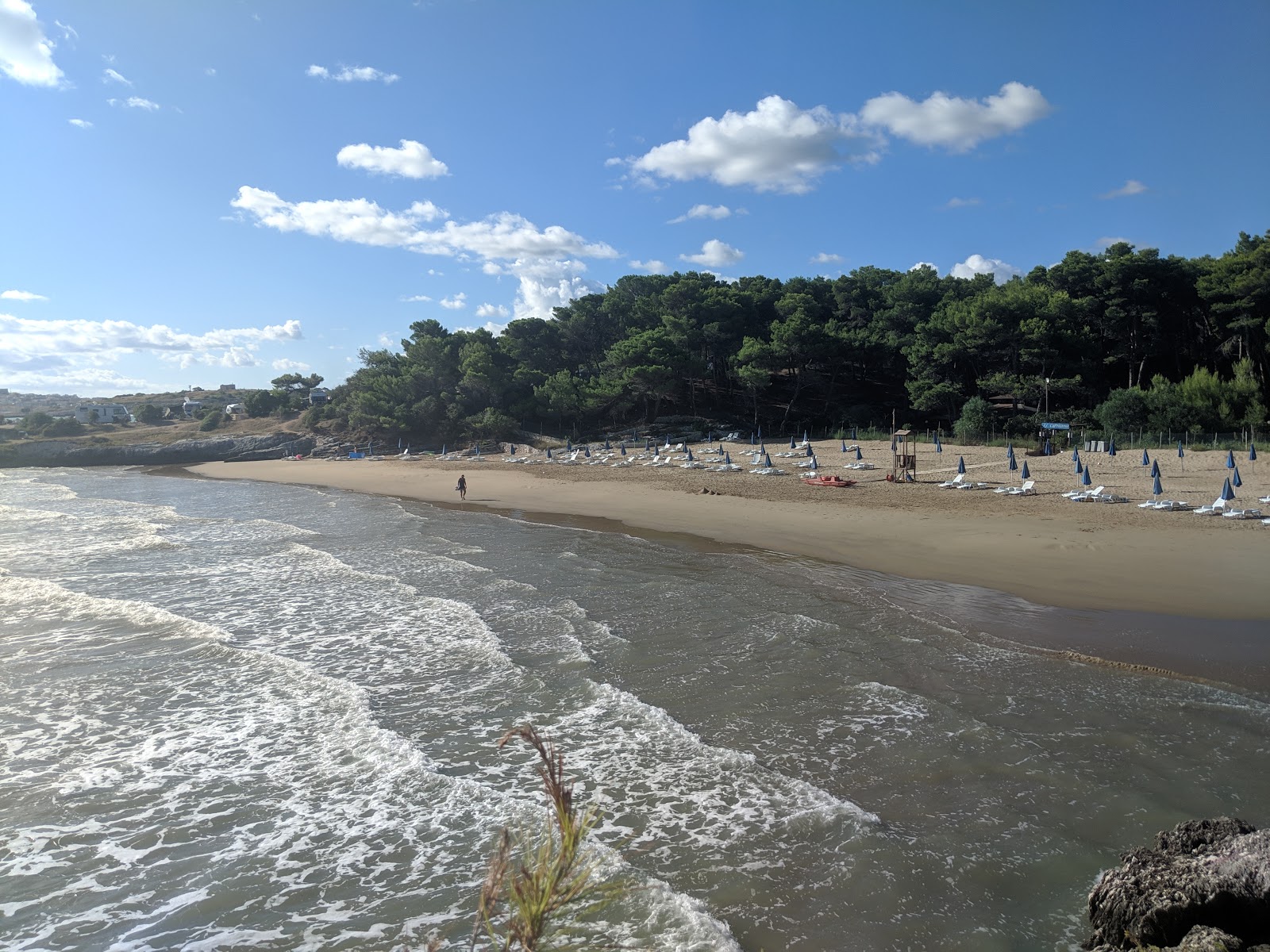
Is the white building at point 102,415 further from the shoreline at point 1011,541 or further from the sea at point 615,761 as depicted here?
the sea at point 615,761

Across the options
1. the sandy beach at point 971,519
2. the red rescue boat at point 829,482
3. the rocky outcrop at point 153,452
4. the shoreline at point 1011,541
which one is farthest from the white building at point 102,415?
the red rescue boat at point 829,482

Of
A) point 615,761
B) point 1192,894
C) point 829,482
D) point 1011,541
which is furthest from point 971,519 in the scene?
point 1192,894

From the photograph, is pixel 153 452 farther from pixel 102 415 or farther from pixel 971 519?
pixel 971 519

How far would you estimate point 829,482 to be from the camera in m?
27.0

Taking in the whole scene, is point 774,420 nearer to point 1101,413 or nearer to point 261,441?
point 1101,413

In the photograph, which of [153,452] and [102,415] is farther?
[102,415]

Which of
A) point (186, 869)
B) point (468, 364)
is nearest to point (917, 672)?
point (186, 869)

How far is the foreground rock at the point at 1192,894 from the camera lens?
370cm

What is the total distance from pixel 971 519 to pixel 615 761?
15.5m

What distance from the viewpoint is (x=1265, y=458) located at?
2531 centimetres

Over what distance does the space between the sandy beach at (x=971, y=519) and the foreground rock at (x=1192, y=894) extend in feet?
28.5

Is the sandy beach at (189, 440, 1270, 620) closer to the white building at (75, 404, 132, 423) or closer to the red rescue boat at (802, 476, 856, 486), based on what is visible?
the red rescue boat at (802, 476, 856, 486)

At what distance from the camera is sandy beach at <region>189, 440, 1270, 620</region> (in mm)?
13398

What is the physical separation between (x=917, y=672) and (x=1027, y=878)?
3.97 m
